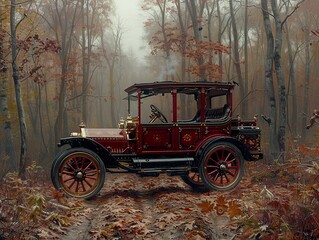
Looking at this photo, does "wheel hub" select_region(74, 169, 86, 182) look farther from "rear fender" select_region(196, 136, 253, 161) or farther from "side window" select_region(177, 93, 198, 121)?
"side window" select_region(177, 93, 198, 121)

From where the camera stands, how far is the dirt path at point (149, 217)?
554 cm

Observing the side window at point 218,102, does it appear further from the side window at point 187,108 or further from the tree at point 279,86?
the tree at point 279,86

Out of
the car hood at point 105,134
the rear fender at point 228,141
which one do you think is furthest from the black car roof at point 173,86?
the rear fender at point 228,141

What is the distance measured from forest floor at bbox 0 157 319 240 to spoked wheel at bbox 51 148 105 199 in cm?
32

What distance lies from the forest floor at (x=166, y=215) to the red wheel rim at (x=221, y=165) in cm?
35

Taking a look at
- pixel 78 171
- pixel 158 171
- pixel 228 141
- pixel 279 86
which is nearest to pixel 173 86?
pixel 228 141

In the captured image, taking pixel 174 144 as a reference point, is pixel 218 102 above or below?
above

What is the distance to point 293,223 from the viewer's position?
4859 millimetres

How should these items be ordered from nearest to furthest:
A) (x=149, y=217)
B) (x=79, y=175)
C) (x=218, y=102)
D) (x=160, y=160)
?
(x=149, y=217) → (x=79, y=175) → (x=160, y=160) → (x=218, y=102)

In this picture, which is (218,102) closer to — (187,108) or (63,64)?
(187,108)

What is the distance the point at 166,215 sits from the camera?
20.9 ft

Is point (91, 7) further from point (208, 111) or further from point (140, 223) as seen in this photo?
point (140, 223)

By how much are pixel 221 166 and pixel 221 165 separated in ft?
0.08

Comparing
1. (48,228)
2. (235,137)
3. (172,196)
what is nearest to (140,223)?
(48,228)
